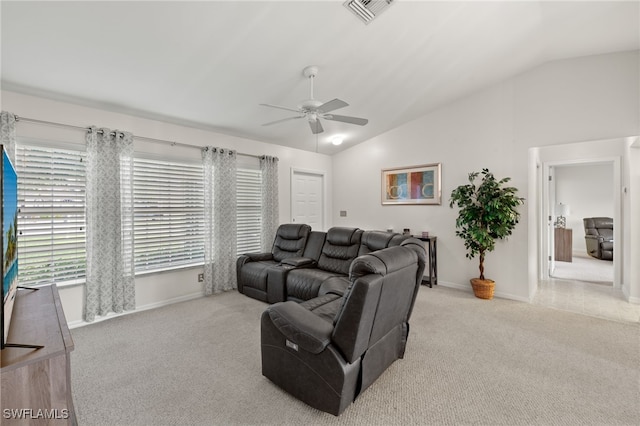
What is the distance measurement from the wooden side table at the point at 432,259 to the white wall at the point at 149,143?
2.62 m

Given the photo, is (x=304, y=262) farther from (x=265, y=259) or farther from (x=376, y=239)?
(x=376, y=239)

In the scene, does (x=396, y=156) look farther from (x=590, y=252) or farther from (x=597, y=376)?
(x=590, y=252)

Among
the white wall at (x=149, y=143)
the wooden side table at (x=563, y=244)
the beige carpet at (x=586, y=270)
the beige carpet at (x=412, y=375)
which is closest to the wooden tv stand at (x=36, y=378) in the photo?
the beige carpet at (x=412, y=375)

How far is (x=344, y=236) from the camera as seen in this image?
162 inches

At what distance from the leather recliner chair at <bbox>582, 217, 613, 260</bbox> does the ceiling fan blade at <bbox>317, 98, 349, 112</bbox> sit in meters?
7.39

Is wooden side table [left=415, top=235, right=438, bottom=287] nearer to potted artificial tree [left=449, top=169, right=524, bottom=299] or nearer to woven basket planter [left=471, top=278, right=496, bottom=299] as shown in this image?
potted artificial tree [left=449, top=169, right=524, bottom=299]

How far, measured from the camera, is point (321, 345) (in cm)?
176

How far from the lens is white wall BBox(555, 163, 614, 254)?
6.86 metres

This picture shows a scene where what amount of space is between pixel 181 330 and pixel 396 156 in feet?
14.6

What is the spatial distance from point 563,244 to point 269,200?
22.2 feet

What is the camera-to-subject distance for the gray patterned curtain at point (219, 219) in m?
4.33

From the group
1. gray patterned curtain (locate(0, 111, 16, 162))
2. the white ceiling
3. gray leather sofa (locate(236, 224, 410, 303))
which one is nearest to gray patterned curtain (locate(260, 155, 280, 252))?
gray leather sofa (locate(236, 224, 410, 303))

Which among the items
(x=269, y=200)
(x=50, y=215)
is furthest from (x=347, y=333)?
(x=269, y=200)

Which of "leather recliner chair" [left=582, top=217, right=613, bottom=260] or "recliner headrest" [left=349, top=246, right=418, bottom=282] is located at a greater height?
"recliner headrest" [left=349, top=246, right=418, bottom=282]
